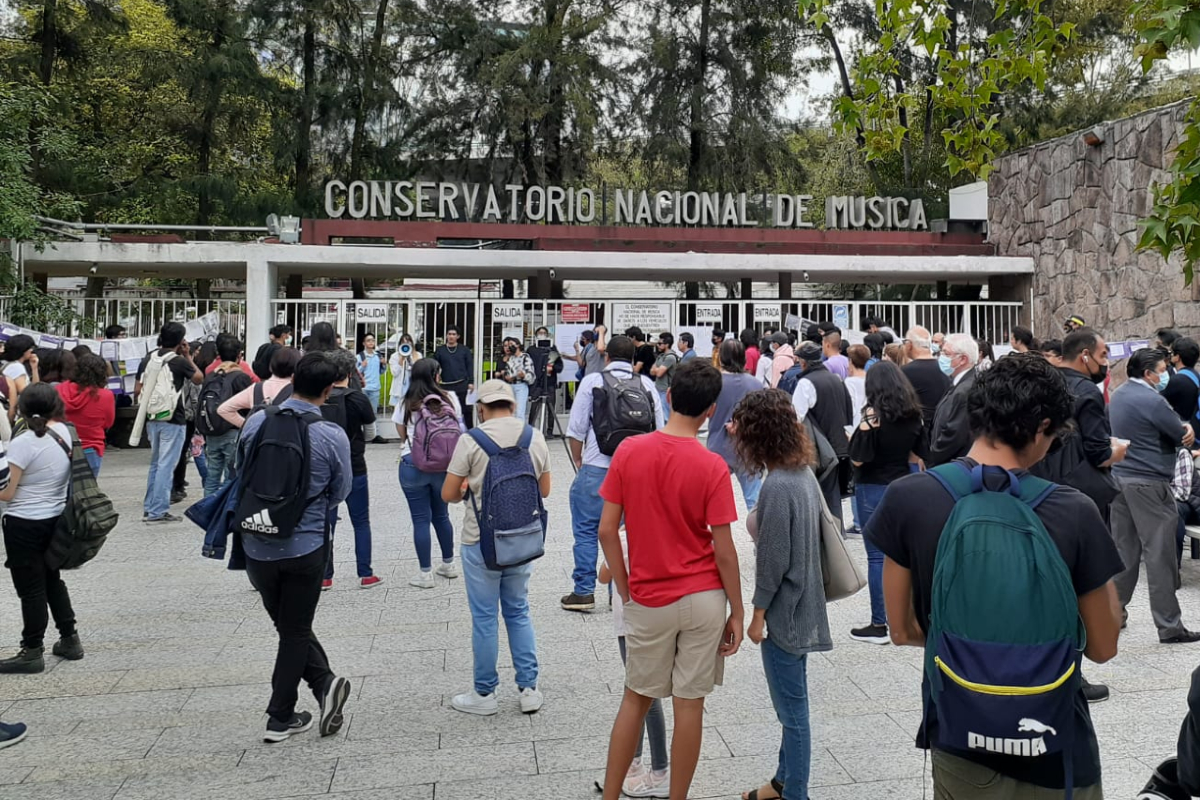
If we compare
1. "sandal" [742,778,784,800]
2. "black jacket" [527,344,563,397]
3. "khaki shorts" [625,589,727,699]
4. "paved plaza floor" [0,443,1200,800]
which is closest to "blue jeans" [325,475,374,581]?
"paved plaza floor" [0,443,1200,800]

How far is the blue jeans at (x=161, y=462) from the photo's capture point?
9625mm

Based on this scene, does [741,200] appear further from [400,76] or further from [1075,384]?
[1075,384]

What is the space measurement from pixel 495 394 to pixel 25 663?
3.06 metres

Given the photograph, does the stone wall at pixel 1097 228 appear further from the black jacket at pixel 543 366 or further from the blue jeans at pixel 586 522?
the blue jeans at pixel 586 522

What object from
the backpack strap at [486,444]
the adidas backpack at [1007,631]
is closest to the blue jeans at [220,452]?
the backpack strap at [486,444]

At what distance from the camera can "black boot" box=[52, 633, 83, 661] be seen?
578cm

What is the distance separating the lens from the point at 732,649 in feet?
12.3

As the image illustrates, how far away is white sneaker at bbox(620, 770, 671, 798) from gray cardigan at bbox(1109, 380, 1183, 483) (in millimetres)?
3808

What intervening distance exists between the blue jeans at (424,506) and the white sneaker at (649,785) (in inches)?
126

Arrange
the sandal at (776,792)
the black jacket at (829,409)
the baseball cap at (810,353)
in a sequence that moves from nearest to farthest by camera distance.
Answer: the sandal at (776,792)
the black jacket at (829,409)
the baseball cap at (810,353)

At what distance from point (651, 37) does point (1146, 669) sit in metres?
23.7

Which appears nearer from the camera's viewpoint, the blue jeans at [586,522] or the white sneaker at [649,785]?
the white sneaker at [649,785]

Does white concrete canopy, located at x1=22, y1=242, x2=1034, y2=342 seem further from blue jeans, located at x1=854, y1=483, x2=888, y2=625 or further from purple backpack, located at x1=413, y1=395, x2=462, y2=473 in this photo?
blue jeans, located at x1=854, y1=483, x2=888, y2=625

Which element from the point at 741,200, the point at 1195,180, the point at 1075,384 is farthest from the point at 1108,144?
the point at 1195,180
